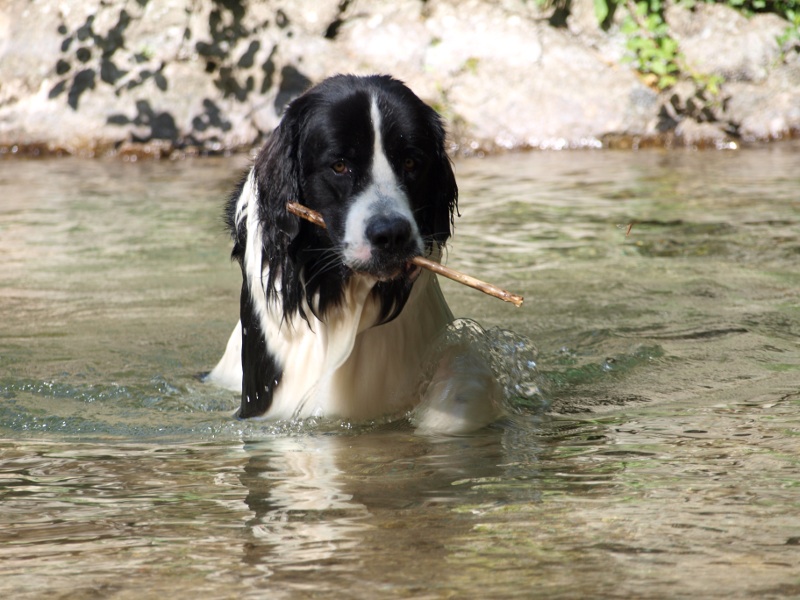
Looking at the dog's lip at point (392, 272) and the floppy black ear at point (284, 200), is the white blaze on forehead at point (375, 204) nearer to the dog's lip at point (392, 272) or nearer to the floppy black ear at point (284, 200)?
the dog's lip at point (392, 272)

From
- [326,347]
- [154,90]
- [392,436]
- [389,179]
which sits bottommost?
[392,436]

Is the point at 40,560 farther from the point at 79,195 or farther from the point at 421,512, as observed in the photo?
the point at 79,195

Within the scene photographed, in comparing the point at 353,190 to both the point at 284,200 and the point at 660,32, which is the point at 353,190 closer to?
the point at 284,200

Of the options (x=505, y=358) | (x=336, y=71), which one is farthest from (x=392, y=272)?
(x=336, y=71)

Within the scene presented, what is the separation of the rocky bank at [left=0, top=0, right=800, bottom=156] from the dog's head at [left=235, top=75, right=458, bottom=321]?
25.1 ft

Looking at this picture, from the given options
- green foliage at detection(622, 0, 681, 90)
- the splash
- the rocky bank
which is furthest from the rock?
the splash

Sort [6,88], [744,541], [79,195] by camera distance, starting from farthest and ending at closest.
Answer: [6,88]
[79,195]
[744,541]

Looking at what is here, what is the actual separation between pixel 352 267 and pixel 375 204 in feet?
0.66

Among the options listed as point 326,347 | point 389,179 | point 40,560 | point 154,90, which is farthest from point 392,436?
point 154,90

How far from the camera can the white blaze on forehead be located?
3.14 m

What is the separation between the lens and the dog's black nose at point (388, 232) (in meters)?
3.10

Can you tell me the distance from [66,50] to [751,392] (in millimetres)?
9192

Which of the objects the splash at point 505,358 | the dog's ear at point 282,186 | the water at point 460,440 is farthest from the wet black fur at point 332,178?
the water at point 460,440

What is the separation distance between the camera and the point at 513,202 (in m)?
7.94
